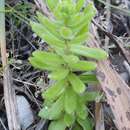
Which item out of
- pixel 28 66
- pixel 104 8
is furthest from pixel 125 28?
pixel 28 66

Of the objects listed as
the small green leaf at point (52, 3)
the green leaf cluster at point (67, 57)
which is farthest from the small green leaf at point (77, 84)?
the small green leaf at point (52, 3)

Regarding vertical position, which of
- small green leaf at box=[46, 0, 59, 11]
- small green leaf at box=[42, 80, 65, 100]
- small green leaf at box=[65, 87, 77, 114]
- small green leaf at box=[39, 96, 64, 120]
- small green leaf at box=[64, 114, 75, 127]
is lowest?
small green leaf at box=[64, 114, 75, 127]

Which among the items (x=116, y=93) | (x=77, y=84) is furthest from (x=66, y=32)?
(x=116, y=93)

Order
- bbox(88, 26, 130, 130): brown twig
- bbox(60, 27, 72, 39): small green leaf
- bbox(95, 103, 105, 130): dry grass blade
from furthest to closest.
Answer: bbox(95, 103, 105, 130): dry grass blade < bbox(88, 26, 130, 130): brown twig < bbox(60, 27, 72, 39): small green leaf

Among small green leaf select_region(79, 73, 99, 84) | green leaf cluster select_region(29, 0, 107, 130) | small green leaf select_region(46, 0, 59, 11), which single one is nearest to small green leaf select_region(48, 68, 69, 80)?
green leaf cluster select_region(29, 0, 107, 130)

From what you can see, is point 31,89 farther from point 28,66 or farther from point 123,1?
point 123,1

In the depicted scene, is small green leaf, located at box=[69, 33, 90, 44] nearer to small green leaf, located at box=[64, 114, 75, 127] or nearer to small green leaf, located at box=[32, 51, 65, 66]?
small green leaf, located at box=[32, 51, 65, 66]
